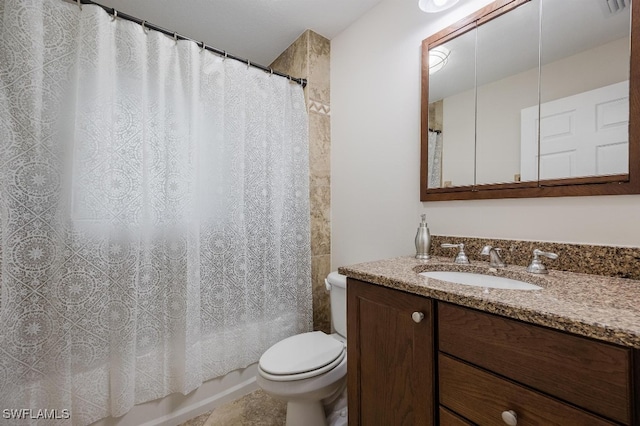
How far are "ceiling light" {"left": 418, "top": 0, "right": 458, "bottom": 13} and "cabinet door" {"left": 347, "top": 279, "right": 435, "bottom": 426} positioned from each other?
1.25 metres

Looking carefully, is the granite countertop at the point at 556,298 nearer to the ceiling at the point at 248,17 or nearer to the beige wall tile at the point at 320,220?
the beige wall tile at the point at 320,220

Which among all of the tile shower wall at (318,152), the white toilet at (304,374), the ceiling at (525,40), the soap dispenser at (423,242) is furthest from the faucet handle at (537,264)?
the tile shower wall at (318,152)

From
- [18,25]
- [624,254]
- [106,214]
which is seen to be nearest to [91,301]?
[106,214]

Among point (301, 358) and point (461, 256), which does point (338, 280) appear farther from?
point (461, 256)

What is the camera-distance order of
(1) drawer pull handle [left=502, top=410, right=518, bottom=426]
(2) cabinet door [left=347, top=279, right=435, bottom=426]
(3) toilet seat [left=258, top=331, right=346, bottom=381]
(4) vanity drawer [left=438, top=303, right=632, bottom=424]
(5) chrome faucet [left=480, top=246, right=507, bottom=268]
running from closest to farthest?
(4) vanity drawer [left=438, top=303, right=632, bottom=424] < (1) drawer pull handle [left=502, top=410, right=518, bottom=426] < (2) cabinet door [left=347, top=279, right=435, bottom=426] < (5) chrome faucet [left=480, top=246, right=507, bottom=268] < (3) toilet seat [left=258, top=331, right=346, bottom=381]

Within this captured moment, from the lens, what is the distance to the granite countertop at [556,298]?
491mm

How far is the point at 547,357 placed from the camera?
546 mm

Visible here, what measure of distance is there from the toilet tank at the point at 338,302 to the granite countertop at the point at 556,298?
0.49m

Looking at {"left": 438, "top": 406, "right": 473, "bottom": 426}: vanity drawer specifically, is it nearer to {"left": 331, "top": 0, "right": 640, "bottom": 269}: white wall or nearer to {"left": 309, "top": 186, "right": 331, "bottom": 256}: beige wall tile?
{"left": 331, "top": 0, "right": 640, "bottom": 269}: white wall

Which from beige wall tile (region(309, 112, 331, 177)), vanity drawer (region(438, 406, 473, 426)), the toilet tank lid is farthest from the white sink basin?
beige wall tile (region(309, 112, 331, 177))

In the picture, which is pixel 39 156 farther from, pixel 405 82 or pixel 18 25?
pixel 405 82

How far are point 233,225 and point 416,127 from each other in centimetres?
112

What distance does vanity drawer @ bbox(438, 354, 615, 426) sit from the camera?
529mm

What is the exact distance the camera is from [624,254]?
2.64 feet
